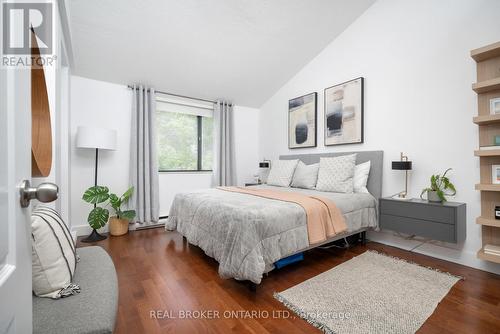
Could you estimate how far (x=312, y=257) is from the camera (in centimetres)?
253

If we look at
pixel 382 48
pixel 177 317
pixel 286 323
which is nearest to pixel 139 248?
→ pixel 177 317

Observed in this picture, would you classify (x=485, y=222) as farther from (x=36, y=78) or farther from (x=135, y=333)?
(x=36, y=78)

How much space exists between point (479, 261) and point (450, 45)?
2.22 meters

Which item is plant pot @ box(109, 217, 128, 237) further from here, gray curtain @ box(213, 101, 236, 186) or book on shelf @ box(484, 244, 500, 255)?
book on shelf @ box(484, 244, 500, 255)

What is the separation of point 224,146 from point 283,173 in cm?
134

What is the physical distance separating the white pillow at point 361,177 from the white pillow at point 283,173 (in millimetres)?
977

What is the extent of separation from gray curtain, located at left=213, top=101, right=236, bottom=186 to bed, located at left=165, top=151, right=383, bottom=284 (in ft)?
5.58

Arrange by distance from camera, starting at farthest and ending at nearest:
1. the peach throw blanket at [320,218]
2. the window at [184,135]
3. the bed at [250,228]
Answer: the window at [184,135] < the peach throw blanket at [320,218] < the bed at [250,228]

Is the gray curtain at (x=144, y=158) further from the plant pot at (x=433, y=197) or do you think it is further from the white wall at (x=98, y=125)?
the plant pot at (x=433, y=197)

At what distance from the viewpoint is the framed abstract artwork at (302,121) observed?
388 cm

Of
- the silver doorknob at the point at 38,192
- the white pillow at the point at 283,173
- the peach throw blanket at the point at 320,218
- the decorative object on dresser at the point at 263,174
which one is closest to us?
the silver doorknob at the point at 38,192

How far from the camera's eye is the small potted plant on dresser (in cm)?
323

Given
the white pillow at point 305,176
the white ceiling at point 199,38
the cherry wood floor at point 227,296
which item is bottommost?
the cherry wood floor at point 227,296

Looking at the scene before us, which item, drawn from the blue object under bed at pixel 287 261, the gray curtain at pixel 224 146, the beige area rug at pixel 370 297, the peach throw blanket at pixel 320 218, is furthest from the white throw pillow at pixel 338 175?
the gray curtain at pixel 224 146
